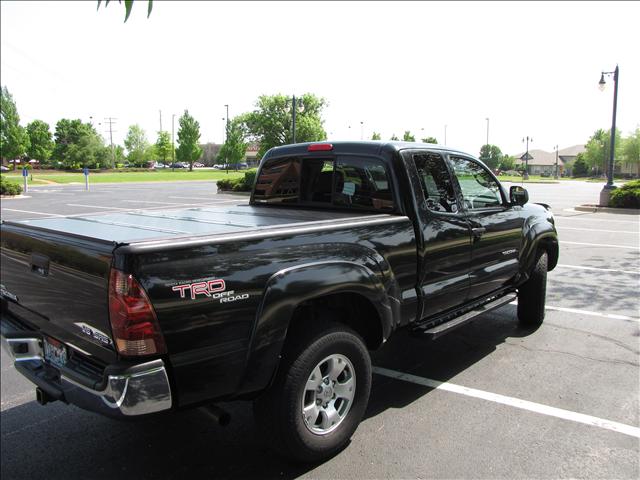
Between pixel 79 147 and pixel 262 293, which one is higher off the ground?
pixel 79 147

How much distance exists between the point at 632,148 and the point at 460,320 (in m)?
97.3

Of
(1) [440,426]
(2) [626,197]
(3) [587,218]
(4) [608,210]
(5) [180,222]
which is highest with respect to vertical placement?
(5) [180,222]

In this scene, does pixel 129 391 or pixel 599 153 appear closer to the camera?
pixel 129 391

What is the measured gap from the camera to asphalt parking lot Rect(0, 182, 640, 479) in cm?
312

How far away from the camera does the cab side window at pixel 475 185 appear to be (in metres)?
4.65

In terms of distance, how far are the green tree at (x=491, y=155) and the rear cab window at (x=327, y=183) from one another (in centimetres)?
10074

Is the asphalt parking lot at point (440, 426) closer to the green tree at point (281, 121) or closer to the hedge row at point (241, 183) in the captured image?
the hedge row at point (241, 183)

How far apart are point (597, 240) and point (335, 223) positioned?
1090cm

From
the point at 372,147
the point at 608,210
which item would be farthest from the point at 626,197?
the point at 372,147

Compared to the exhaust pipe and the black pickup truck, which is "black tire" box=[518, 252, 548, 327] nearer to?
the black pickup truck

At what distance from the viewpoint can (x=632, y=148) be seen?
85.9 metres

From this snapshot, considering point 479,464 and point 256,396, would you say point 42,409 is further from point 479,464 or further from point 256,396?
point 479,464

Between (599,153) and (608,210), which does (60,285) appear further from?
(599,153)

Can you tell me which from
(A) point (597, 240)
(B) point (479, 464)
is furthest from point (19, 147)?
(B) point (479, 464)
